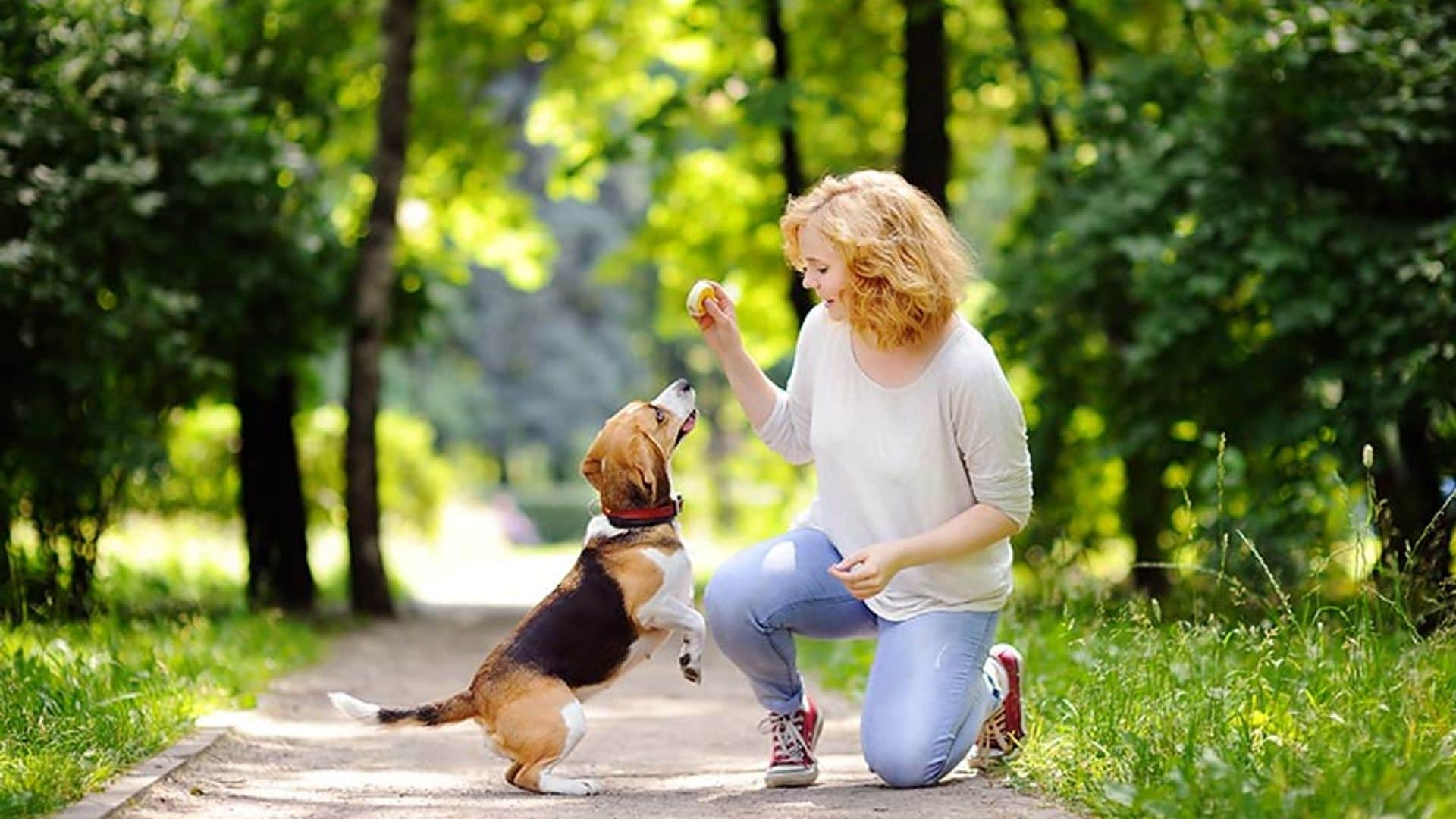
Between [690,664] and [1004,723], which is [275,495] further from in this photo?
[1004,723]

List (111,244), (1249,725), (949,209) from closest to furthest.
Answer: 1. (1249,725)
2. (111,244)
3. (949,209)

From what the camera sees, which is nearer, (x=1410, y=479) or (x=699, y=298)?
(x=699, y=298)

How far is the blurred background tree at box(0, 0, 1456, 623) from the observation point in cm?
1072

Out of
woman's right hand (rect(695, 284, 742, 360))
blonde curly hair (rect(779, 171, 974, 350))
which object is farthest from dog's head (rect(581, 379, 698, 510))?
blonde curly hair (rect(779, 171, 974, 350))

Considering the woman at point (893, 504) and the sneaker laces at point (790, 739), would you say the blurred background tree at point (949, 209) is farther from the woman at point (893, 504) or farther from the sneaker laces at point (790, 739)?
the sneaker laces at point (790, 739)

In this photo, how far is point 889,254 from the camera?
564 cm

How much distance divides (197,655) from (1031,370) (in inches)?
269

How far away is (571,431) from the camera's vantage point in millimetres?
51750

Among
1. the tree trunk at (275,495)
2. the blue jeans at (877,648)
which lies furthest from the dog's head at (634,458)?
the tree trunk at (275,495)

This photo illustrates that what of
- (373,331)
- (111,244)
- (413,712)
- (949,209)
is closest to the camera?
(413,712)

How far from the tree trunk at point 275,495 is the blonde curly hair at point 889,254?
917cm

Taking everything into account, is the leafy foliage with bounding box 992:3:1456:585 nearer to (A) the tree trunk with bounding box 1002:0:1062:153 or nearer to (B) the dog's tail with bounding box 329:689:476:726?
(A) the tree trunk with bounding box 1002:0:1062:153

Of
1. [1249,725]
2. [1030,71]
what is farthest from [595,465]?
[1030,71]

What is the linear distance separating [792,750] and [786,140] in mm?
11705
